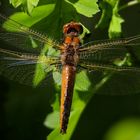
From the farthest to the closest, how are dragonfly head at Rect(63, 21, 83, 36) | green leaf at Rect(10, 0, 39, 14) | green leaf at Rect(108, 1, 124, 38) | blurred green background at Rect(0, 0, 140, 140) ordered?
blurred green background at Rect(0, 0, 140, 140) < green leaf at Rect(108, 1, 124, 38) < dragonfly head at Rect(63, 21, 83, 36) < green leaf at Rect(10, 0, 39, 14)

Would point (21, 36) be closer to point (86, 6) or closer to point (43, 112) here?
point (86, 6)

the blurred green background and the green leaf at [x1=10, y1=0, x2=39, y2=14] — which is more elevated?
the green leaf at [x1=10, y1=0, x2=39, y2=14]

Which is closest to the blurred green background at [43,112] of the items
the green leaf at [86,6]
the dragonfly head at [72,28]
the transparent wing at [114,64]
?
the transparent wing at [114,64]

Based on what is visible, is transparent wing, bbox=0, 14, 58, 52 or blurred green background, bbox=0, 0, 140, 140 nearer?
transparent wing, bbox=0, 14, 58, 52

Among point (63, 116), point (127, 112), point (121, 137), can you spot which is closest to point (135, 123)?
point (121, 137)

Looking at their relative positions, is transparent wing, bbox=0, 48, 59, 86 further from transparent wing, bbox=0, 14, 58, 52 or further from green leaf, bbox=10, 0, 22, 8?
green leaf, bbox=10, 0, 22, 8

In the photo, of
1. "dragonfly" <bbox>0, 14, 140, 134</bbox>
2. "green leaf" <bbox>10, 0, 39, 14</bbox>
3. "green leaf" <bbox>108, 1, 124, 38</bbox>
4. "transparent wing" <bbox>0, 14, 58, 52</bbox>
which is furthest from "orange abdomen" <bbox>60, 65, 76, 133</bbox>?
"green leaf" <bbox>10, 0, 39, 14</bbox>

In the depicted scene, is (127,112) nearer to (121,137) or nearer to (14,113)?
(14,113)
